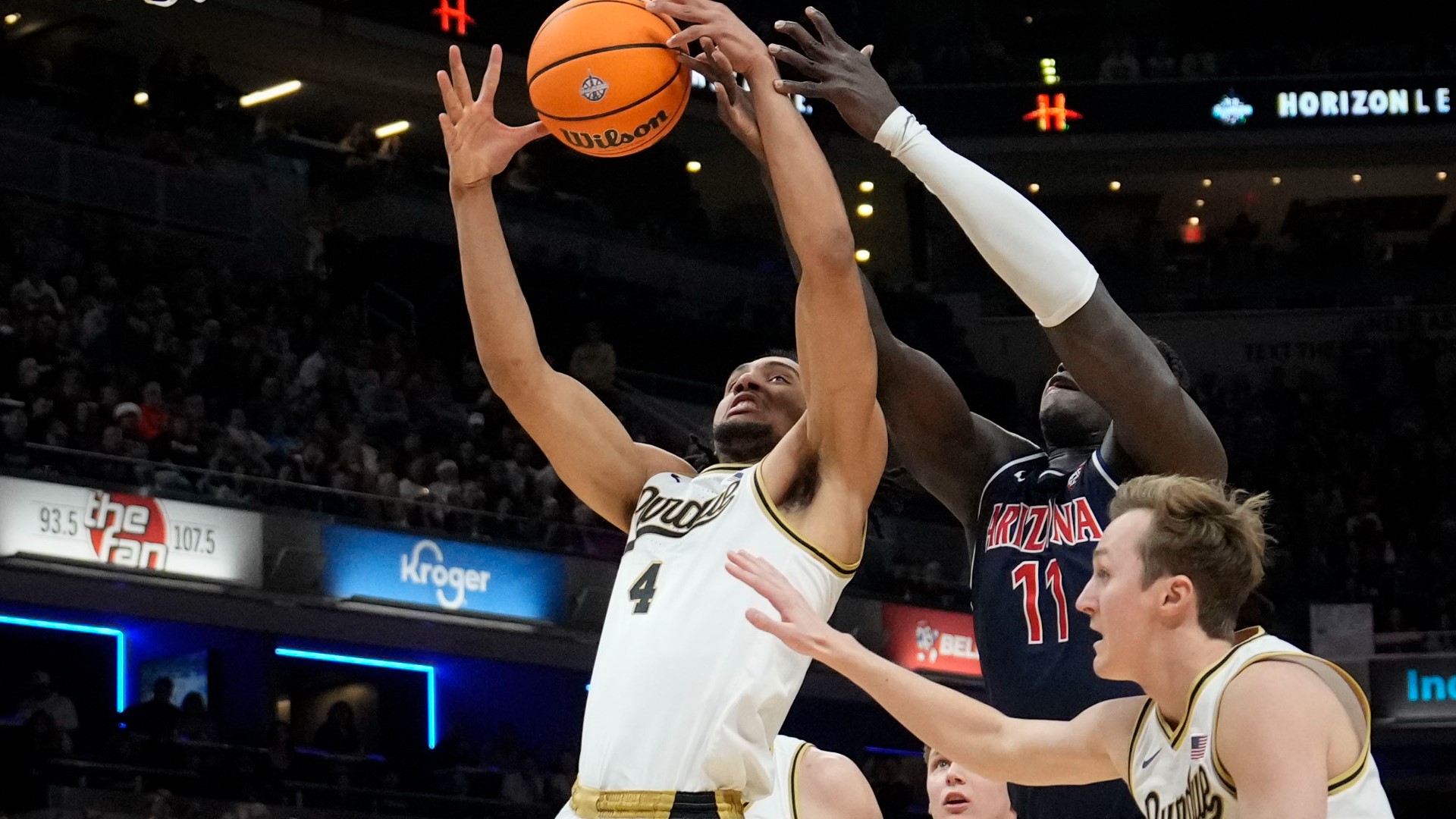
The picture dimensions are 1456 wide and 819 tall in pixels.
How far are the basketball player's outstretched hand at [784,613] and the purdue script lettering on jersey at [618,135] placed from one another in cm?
132

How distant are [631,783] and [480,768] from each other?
1175 cm

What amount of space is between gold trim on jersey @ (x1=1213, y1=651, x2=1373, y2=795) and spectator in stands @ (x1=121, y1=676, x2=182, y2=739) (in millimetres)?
11055

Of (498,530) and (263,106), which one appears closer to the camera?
(498,530)

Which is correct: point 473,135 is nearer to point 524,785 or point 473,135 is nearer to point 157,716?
point 157,716

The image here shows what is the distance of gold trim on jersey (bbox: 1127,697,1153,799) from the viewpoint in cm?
339

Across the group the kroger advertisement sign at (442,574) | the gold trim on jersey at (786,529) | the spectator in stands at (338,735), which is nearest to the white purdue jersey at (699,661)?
the gold trim on jersey at (786,529)

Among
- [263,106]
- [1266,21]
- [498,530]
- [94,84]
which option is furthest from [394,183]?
[1266,21]

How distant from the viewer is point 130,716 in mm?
13289

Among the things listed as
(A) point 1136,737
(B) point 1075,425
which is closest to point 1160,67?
(B) point 1075,425

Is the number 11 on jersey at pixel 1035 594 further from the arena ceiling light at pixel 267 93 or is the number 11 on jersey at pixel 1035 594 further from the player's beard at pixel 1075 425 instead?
the arena ceiling light at pixel 267 93

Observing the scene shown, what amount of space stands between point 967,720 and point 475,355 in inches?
634

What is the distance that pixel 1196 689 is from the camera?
126 inches

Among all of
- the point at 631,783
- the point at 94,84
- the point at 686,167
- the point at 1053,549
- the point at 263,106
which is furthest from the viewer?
the point at 686,167

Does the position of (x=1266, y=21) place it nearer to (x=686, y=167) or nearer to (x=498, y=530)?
(x=686, y=167)
